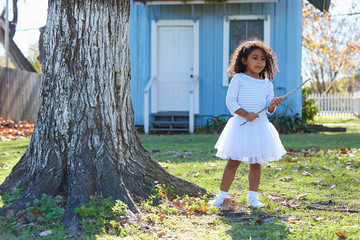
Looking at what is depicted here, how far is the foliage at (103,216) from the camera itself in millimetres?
3172

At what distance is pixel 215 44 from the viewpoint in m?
12.0

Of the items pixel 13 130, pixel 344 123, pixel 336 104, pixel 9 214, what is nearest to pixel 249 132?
pixel 9 214

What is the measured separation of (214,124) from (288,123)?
1895mm

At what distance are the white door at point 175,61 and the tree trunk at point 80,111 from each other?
27.3ft

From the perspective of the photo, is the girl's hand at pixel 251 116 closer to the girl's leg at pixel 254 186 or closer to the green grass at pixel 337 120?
the girl's leg at pixel 254 186

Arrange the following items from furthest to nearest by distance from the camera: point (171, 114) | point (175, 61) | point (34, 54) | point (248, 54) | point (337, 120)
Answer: point (34, 54) < point (337, 120) < point (175, 61) < point (171, 114) < point (248, 54)

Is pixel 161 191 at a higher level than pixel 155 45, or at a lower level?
lower

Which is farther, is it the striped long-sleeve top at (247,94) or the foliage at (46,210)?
the striped long-sleeve top at (247,94)

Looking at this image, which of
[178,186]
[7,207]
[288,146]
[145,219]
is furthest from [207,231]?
[288,146]

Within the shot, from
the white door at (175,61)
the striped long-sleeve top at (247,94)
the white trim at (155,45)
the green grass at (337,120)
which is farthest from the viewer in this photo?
the green grass at (337,120)

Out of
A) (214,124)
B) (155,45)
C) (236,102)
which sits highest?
(155,45)

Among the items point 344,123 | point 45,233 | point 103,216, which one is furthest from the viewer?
point 344,123

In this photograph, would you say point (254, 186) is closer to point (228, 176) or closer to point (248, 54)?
point (228, 176)

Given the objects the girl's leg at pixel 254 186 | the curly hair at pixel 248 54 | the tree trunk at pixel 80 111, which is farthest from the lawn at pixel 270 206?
the curly hair at pixel 248 54
